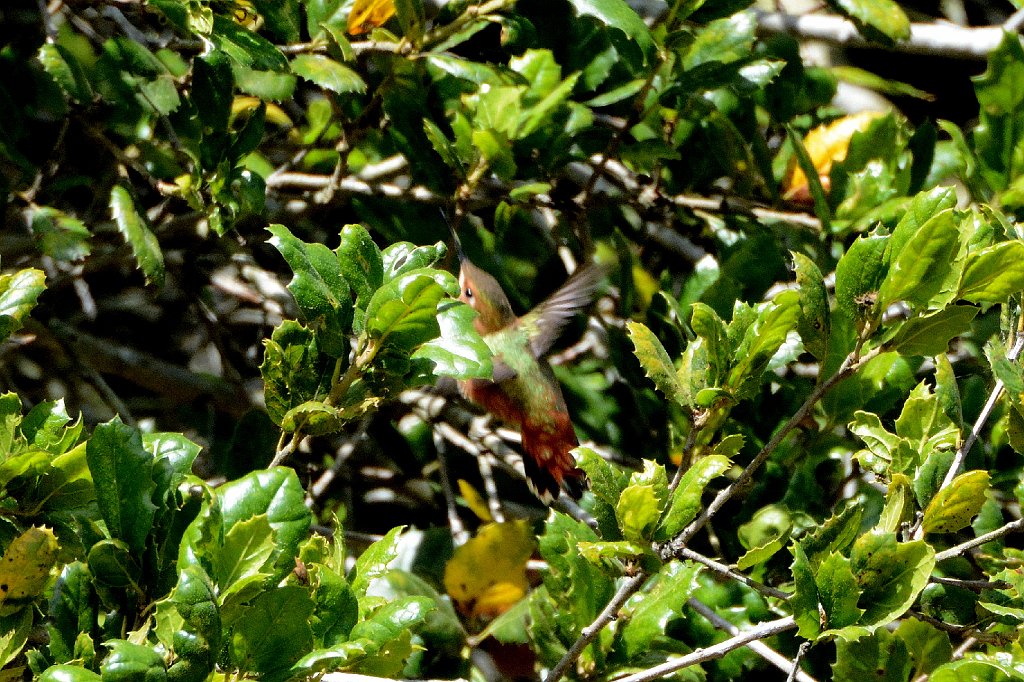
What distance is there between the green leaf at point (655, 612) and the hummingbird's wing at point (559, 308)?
0.74 m

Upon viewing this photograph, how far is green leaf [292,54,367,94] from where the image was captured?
5.95 ft

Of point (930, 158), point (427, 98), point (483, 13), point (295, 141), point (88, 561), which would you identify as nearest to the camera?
point (88, 561)

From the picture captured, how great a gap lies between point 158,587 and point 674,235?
1.69m

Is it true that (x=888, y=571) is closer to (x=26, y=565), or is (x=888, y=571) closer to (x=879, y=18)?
(x=26, y=565)

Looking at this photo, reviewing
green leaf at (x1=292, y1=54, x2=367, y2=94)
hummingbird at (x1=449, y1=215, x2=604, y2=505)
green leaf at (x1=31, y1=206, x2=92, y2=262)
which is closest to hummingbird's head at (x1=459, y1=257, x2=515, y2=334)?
hummingbird at (x1=449, y1=215, x2=604, y2=505)

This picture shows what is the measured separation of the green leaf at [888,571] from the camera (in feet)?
4.04

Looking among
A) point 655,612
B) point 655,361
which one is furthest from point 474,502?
point 655,361

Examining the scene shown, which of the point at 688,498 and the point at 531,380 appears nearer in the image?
the point at 688,498

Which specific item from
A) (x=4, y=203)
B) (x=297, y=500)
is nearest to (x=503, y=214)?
(x=4, y=203)

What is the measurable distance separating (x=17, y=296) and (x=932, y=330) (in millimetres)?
1141

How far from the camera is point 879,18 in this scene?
2104 millimetres

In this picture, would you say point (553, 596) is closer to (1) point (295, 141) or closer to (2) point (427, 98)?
(2) point (427, 98)

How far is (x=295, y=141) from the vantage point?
247 cm

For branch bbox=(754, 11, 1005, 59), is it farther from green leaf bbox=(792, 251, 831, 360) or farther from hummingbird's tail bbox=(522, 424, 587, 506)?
green leaf bbox=(792, 251, 831, 360)
